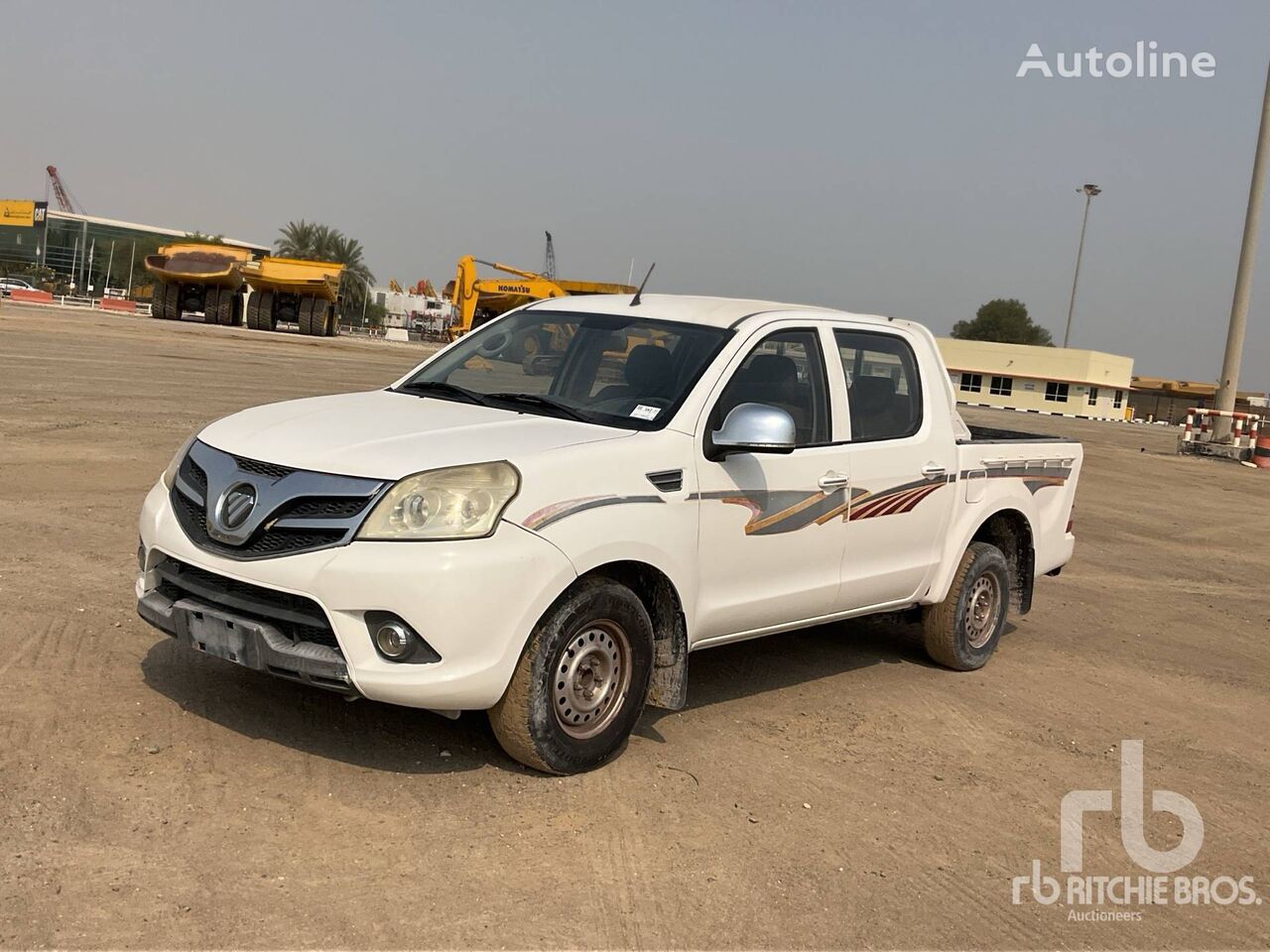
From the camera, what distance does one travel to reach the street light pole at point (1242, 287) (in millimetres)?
28203

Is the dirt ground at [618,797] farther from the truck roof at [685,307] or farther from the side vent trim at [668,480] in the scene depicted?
the truck roof at [685,307]

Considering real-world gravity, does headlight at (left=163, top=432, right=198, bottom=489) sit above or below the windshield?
below

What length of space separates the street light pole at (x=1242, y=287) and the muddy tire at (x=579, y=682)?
86.9ft

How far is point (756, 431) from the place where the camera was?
5.05 meters

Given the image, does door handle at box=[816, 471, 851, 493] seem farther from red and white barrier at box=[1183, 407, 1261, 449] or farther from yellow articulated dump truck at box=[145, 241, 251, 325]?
yellow articulated dump truck at box=[145, 241, 251, 325]

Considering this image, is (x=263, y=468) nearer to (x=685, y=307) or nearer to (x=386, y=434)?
(x=386, y=434)

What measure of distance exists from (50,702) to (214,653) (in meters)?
0.96

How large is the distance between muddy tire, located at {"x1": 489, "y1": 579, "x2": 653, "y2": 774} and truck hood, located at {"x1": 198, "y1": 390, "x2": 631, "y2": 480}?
0.61 m

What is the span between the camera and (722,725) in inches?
221

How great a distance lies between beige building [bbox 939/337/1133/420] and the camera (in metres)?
73.8

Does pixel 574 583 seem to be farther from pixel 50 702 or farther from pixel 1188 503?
pixel 1188 503

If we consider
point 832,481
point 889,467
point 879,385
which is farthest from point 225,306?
point 832,481

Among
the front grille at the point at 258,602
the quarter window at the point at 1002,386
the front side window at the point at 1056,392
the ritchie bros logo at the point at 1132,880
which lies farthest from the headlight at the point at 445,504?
the quarter window at the point at 1002,386

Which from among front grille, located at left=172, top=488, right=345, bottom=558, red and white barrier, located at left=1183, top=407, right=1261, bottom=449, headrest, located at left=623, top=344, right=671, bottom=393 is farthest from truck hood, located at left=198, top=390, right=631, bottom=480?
red and white barrier, located at left=1183, top=407, right=1261, bottom=449
